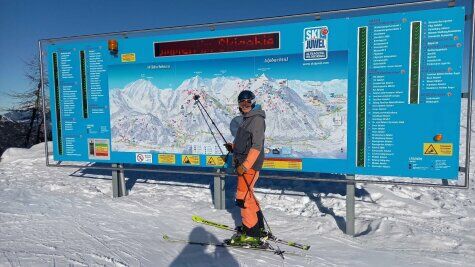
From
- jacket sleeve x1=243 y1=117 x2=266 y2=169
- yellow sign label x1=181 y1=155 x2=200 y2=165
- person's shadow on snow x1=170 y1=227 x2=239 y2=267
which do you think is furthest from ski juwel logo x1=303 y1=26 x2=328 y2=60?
person's shadow on snow x1=170 y1=227 x2=239 y2=267

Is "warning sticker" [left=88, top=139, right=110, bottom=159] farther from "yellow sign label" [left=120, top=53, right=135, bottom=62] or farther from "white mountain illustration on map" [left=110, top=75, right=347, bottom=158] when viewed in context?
"yellow sign label" [left=120, top=53, right=135, bottom=62]

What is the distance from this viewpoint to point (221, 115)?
6227mm

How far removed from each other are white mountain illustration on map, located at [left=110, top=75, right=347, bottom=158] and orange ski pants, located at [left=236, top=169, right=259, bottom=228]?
1065 millimetres

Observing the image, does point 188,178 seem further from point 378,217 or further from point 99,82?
point 378,217

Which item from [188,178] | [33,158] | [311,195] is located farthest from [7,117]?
[311,195]

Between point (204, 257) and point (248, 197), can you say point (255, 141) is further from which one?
point (204, 257)

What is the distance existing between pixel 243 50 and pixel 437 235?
4561mm

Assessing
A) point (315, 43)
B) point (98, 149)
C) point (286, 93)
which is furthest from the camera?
point (98, 149)

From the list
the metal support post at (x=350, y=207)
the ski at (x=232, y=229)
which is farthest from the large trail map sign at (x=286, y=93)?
the ski at (x=232, y=229)

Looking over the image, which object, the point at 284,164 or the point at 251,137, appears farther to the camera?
the point at 284,164

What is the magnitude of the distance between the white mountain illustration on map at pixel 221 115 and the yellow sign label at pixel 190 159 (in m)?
0.12

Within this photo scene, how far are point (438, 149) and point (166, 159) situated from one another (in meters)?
4.84

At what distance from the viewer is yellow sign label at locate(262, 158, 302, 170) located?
583 centimetres

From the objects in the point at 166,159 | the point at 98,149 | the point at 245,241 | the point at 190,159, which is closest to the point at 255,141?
the point at 245,241
